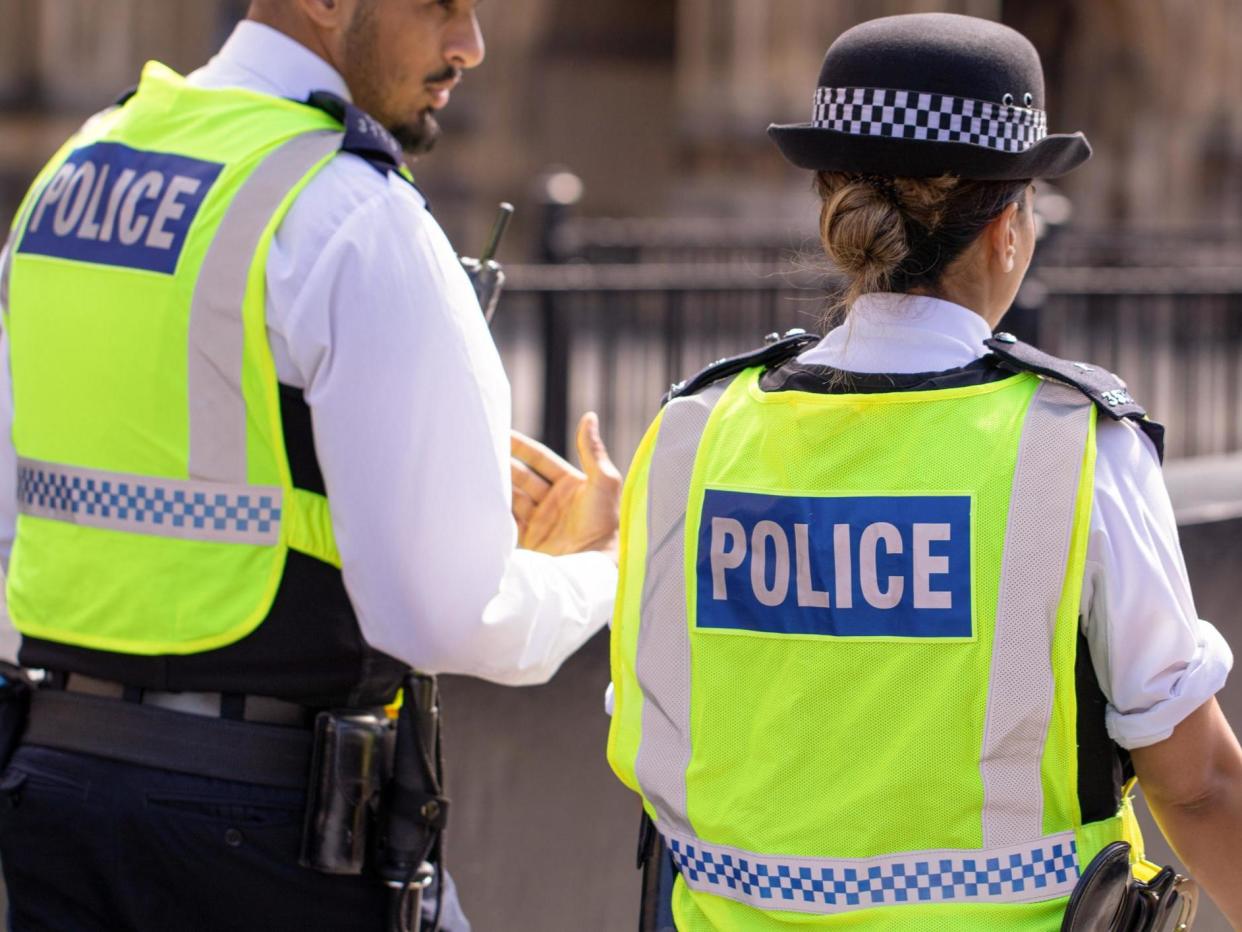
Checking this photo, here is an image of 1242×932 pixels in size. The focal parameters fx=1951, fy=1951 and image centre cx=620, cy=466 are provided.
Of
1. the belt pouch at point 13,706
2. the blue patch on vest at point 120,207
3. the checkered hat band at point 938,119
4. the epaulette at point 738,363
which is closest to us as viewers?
the checkered hat band at point 938,119

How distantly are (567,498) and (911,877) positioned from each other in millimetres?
948

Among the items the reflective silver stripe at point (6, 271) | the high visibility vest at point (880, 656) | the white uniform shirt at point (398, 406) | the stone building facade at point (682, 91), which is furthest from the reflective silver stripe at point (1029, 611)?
the stone building facade at point (682, 91)

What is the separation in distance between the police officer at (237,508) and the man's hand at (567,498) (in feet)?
0.63

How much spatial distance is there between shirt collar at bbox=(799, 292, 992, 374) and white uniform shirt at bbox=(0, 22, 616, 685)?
1.63 ft

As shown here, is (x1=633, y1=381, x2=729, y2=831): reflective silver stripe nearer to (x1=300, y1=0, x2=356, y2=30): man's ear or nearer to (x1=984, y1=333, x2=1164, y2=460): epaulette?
(x1=984, y1=333, x2=1164, y2=460): epaulette

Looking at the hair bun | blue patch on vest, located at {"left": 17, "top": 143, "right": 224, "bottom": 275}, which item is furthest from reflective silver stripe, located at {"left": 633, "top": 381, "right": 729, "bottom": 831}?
blue patch on vest, located at {"left": 17, "top": 143, "right": 224, "bottom": 275}

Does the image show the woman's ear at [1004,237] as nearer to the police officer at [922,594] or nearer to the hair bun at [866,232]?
the police officer at [922,594]

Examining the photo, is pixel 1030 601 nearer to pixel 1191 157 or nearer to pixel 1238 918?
pixel 1238 918

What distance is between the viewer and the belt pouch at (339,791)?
2.49m

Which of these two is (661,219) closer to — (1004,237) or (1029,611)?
(1004,237)

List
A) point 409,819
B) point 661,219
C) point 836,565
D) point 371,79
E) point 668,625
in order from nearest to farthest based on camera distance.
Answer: point 836,565 → point 668,625 → point 409,819 → point 371,79 → point 661,219

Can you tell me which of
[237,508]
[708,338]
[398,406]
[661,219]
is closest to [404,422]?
[398,406]

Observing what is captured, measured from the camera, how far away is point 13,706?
2.66 metres

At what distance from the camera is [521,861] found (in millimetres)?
3898
